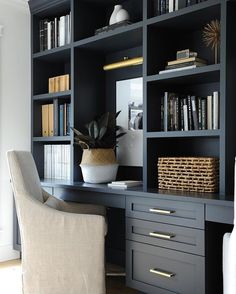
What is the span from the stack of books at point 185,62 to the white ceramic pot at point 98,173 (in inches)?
33.8

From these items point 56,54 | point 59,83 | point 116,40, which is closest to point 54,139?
point 59,83

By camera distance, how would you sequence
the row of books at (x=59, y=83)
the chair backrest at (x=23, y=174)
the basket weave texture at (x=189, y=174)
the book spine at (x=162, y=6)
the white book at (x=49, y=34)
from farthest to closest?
the white book at (x=49, y=34)
the row of books at (x=59, y=83)
the book spine at (x=162, y=6)
the chair backrest at (x=23, y=174)
the basket weave texture at (x=189, y=174)

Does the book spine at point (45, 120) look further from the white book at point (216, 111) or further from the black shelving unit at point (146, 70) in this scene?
the white book at point (216, 111)

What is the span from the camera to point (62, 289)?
2.53 m

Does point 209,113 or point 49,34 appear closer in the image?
point 209,113

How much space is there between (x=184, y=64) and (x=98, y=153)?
Result: 940mm

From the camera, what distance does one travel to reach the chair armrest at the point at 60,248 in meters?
2.47

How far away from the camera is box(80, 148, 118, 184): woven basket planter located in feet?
9.96

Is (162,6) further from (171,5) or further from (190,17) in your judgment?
(190,17)

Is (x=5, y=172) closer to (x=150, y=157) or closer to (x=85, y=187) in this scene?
(x=85, y=187)

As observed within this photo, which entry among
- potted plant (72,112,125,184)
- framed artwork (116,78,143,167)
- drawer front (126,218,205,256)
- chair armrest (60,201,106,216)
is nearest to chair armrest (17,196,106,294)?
drawer front (126,218,205,256)

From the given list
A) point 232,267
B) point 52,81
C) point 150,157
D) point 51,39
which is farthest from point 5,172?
point 232,267

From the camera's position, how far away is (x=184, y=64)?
2545 millimetres

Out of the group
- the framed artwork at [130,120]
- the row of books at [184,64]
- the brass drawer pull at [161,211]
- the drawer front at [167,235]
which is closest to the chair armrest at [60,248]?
the drawer front at [167,235]
